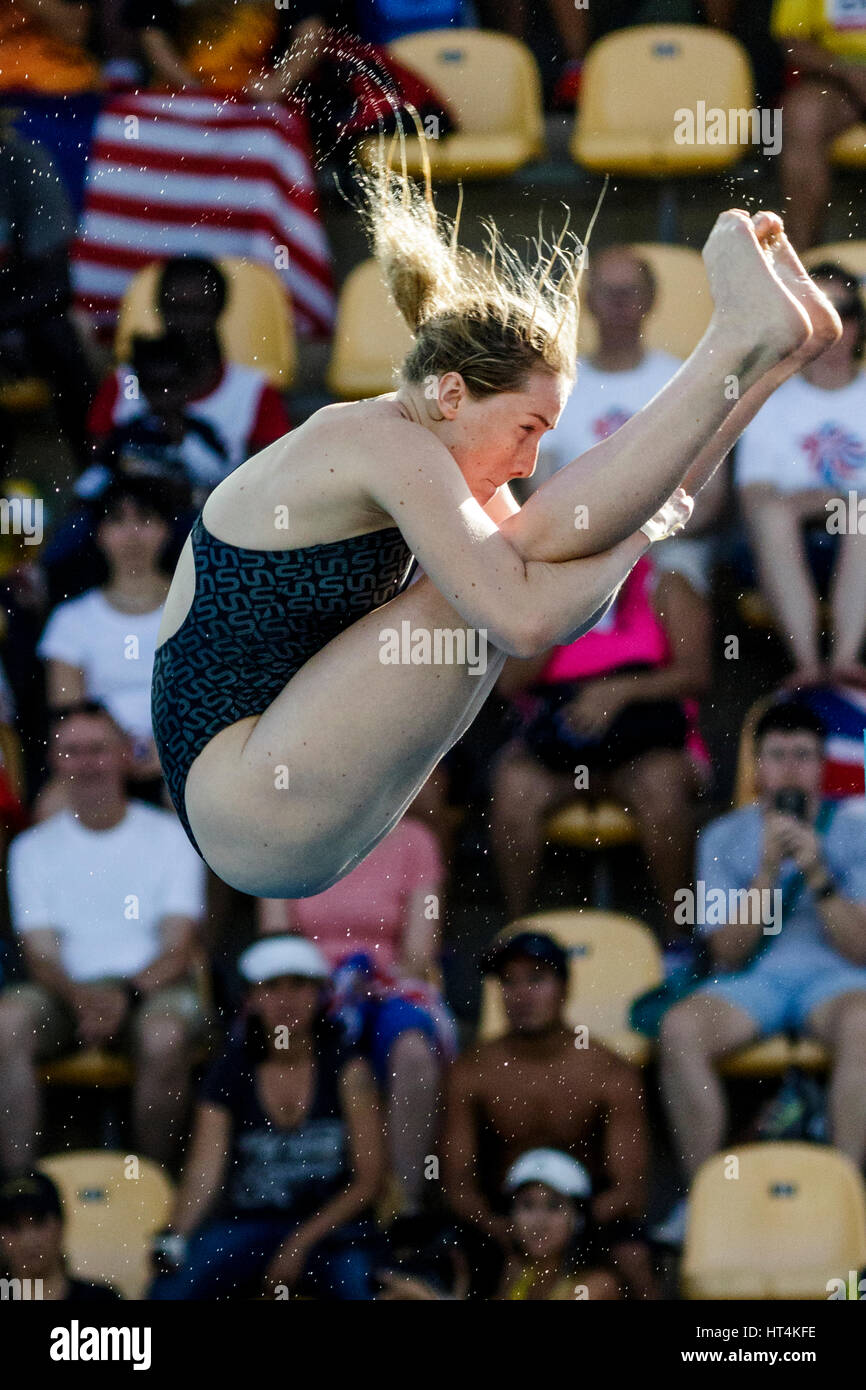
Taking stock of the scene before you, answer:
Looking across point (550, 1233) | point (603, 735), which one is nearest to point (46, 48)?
point (603, 735)

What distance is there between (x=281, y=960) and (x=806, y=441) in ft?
4.97

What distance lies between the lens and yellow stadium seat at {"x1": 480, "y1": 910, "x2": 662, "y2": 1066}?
12.1 ft

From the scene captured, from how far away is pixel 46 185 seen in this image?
4461mm

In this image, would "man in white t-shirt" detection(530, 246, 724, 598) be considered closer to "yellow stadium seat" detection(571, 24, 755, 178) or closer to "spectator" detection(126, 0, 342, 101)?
"yellow stadium seat" detection(571, 24, 755, 178)

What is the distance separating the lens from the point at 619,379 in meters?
4.06

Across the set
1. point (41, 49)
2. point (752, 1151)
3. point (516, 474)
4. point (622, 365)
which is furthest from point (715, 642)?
point (41, 49)

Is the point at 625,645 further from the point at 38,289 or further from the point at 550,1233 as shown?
the point at 38,289

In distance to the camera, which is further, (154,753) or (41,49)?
(41,49)

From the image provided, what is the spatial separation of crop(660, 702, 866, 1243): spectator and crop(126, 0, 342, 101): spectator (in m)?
1.91

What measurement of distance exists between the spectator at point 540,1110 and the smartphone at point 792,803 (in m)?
0.52

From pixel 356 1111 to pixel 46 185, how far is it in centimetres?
225

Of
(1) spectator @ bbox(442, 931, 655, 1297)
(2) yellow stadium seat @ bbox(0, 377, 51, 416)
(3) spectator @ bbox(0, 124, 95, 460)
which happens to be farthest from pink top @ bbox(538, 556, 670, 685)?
(2) yellow stadium seat @ bbox(0, 377, 51, 416)
